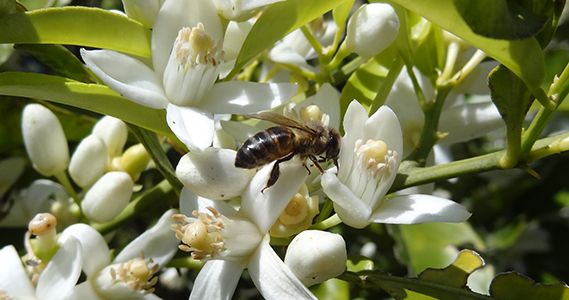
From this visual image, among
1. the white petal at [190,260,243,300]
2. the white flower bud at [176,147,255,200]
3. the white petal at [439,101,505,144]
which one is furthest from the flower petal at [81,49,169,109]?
the white petal at [439,101,505,144]

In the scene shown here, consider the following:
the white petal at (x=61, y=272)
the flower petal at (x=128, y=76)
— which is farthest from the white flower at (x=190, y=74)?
the white petal at (x=61, y=272)

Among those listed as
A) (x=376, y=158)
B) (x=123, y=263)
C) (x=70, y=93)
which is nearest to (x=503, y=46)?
(x=376, y=158)

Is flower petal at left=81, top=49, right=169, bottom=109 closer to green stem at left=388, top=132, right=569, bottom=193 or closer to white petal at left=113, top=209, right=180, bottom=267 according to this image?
white petal at left=113, top=209, right=180, bottom=267

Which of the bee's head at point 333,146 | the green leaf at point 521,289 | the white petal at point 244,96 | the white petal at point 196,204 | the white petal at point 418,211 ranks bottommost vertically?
the green leaf at point 521,289

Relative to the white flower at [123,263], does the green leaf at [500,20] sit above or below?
above

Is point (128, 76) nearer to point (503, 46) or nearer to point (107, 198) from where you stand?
point (107, 198)

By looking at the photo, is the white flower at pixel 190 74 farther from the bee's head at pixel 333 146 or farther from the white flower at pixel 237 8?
the bee's head at pixel 333 146

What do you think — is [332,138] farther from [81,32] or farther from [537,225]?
[537,225]
